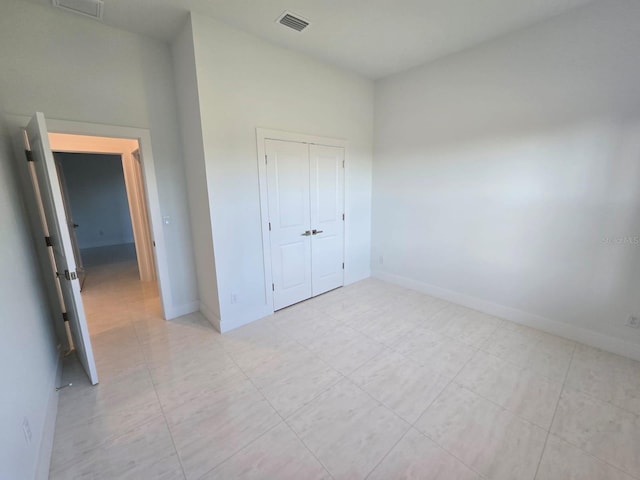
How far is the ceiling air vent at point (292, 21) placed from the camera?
7.54ft

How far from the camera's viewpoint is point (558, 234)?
8.35 ft

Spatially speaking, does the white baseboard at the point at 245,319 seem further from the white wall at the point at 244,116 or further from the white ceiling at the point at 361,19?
the white ceiling at the point at 361,19

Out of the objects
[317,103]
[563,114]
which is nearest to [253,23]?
[317,103]

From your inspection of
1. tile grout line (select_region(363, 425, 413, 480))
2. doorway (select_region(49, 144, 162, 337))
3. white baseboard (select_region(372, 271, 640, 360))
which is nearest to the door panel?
doorway (select_region(49, 144, 162, 337))

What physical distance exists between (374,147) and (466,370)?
3163mm

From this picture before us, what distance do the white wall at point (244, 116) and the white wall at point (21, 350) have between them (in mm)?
1323

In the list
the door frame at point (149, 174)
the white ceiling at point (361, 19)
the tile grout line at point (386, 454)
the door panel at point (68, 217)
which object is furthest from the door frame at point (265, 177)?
the door panel at point (68, 217)

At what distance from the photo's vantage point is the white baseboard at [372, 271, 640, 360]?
92.5 inches

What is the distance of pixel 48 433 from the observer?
159 centimetres

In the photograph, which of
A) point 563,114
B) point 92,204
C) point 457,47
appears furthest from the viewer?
point 92,204

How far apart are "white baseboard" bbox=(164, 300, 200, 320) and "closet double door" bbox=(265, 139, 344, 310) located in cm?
104

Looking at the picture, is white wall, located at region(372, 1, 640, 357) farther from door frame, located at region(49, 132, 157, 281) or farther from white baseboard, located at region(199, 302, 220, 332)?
door frame, located at region(49, 132, 157, 281)

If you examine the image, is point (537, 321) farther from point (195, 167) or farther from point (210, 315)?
point (195, 167)

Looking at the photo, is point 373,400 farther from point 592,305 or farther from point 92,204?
point 92,204
